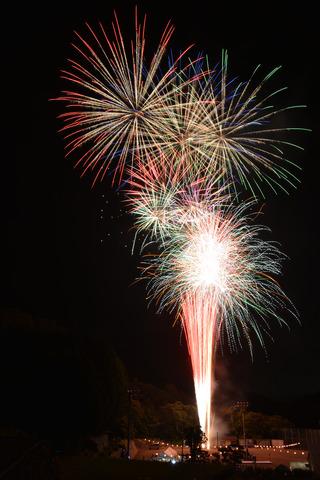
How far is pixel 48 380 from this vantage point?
24.2 metres

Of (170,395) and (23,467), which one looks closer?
(23,467)

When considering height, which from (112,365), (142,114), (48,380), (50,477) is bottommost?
(50,477)

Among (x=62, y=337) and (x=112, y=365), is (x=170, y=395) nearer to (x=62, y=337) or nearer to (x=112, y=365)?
(x=112, y=365)

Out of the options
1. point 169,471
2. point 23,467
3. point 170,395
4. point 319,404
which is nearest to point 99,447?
point 169,471

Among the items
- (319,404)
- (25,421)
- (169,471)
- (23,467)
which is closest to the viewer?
(23,467)

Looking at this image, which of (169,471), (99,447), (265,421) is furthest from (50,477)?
(265,421)

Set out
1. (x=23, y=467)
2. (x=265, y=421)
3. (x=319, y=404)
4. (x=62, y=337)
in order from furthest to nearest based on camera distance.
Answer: (x=319, y=404), (x=265, y=421), (x=62, y=337), (x=23, y=467)

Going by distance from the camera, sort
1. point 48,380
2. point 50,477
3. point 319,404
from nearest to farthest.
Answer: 1. point 50,477
2. point 48,380
3. point 319,404

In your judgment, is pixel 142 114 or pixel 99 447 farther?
pixel 99 447

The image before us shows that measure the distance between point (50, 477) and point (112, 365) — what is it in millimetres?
20171

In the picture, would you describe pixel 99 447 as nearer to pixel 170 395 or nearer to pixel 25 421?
pixel 25 421

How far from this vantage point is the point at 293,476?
57.0 feet

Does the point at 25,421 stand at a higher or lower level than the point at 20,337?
lower

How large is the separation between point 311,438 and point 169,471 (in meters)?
6.41
